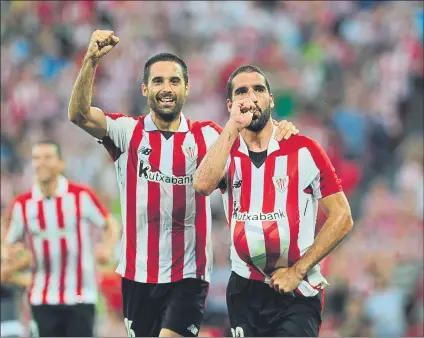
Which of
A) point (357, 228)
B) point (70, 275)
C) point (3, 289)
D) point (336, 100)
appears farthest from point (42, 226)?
point (336, 100)

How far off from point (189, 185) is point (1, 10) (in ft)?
35.4

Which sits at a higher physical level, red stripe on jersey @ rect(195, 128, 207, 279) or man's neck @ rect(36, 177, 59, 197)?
man's neck @ rect(36, 177, 59, 197)

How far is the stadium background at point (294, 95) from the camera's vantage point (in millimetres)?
11109

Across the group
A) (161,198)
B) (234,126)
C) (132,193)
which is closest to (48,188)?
(132,193)

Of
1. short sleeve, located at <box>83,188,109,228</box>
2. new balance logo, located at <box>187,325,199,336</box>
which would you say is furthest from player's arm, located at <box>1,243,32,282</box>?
new balance logo, located at <box>187,325,199,336</box>

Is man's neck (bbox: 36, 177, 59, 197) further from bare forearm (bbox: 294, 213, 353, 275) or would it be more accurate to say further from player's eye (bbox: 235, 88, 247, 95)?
bare forearm (bbox: 294, 213, 353, 275)

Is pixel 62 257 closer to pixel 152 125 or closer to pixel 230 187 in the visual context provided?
pixel 152 125

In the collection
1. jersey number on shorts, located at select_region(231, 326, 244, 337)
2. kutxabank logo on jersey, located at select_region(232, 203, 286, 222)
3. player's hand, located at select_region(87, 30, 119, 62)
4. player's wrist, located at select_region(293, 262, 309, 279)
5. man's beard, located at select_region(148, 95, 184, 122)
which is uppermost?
player's hand, located at select_region(87, 30, 119, 62)

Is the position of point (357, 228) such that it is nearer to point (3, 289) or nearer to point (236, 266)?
point (3, 289)

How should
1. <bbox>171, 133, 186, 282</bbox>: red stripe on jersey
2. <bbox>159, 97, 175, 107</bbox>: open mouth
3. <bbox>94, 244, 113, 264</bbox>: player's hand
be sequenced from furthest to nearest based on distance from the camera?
<bbox>94, 244, 113, 264</bbox>: player's hand < <bbox>171, 133, 186, 282</bbox>: red stripe on jersey < <bbox>159, 97, 175, 107</bbox>: open mouth

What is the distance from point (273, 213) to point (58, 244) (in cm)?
313

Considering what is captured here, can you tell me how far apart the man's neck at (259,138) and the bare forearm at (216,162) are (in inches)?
11.0

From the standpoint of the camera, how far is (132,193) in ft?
22.0

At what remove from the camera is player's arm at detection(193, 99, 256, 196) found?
591 cm
